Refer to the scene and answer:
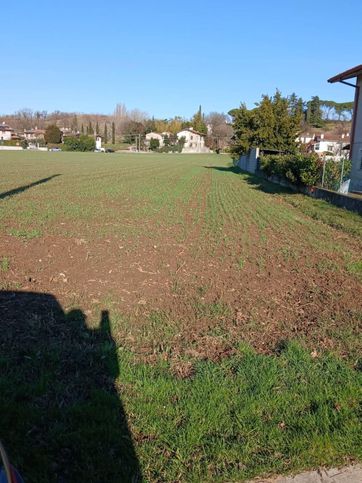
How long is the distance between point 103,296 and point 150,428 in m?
2.75

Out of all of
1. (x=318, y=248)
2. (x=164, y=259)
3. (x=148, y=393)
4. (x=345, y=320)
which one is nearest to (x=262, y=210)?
(x=318, y=248)

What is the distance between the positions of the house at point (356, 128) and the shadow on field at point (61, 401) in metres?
17.9

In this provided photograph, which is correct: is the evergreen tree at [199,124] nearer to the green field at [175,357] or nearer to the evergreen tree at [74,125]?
the evergreen tree at [74,125]

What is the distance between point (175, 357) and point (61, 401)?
1.20m

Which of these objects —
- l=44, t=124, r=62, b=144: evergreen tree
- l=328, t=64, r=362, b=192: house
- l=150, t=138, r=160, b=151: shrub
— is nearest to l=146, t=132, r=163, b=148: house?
l=150, t=138, r=160, b=151: shrub

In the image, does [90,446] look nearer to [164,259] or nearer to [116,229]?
[164,259]

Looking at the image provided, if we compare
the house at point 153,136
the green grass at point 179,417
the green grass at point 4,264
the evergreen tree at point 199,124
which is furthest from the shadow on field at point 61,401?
the evergreen tree at point 199,124

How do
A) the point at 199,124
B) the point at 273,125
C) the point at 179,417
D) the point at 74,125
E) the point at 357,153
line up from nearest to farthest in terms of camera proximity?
1. the point at 179,417
2. the point at 357,153
3. the point at 273,125
4. the point at 199,124
5. the point at 74,125

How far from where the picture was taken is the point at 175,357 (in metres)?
4.14

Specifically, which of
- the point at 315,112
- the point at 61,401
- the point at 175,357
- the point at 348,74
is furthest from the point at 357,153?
the point at 315,112

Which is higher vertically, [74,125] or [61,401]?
[74,125]

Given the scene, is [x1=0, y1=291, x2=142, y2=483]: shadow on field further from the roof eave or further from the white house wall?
the roof eave

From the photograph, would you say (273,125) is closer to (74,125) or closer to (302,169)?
(302,169)

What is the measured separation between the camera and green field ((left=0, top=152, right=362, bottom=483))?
2.80 metres
